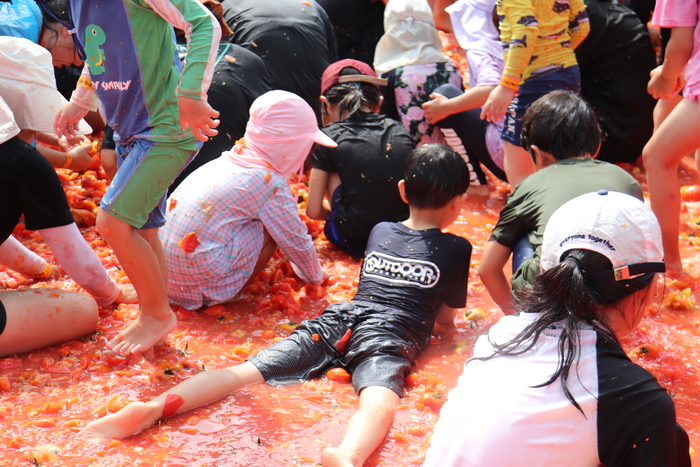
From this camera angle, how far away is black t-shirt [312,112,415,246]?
4.09 metres

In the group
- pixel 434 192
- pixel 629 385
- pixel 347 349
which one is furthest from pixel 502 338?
pixel 434 192

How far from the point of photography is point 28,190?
116 inches

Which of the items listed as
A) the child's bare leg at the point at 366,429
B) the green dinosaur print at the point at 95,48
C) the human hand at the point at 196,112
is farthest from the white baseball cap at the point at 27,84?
the child's bare leg at the point at 366,429

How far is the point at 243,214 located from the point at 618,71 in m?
3.31

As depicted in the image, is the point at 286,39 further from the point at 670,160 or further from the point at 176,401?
the point at 176,401

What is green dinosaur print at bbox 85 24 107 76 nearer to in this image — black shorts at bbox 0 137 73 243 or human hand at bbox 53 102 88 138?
human hand at bbox 53 102 88 138

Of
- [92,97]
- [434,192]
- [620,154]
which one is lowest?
[620,154]

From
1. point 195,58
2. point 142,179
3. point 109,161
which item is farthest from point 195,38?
point 109,161

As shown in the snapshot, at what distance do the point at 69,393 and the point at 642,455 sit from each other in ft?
6.83

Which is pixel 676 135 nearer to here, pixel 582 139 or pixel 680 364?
pixel 582 139

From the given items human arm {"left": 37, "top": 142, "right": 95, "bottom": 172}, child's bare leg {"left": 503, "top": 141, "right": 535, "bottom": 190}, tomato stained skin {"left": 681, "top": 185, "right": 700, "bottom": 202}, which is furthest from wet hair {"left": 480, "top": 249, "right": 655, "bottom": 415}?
tomato stained skin {"left": 681, "top": 185, "right": 700, "bottom": 202}

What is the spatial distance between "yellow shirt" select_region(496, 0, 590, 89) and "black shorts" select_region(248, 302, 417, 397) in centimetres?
173

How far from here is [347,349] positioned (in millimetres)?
2949

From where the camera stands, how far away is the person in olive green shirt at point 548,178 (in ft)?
9.46
